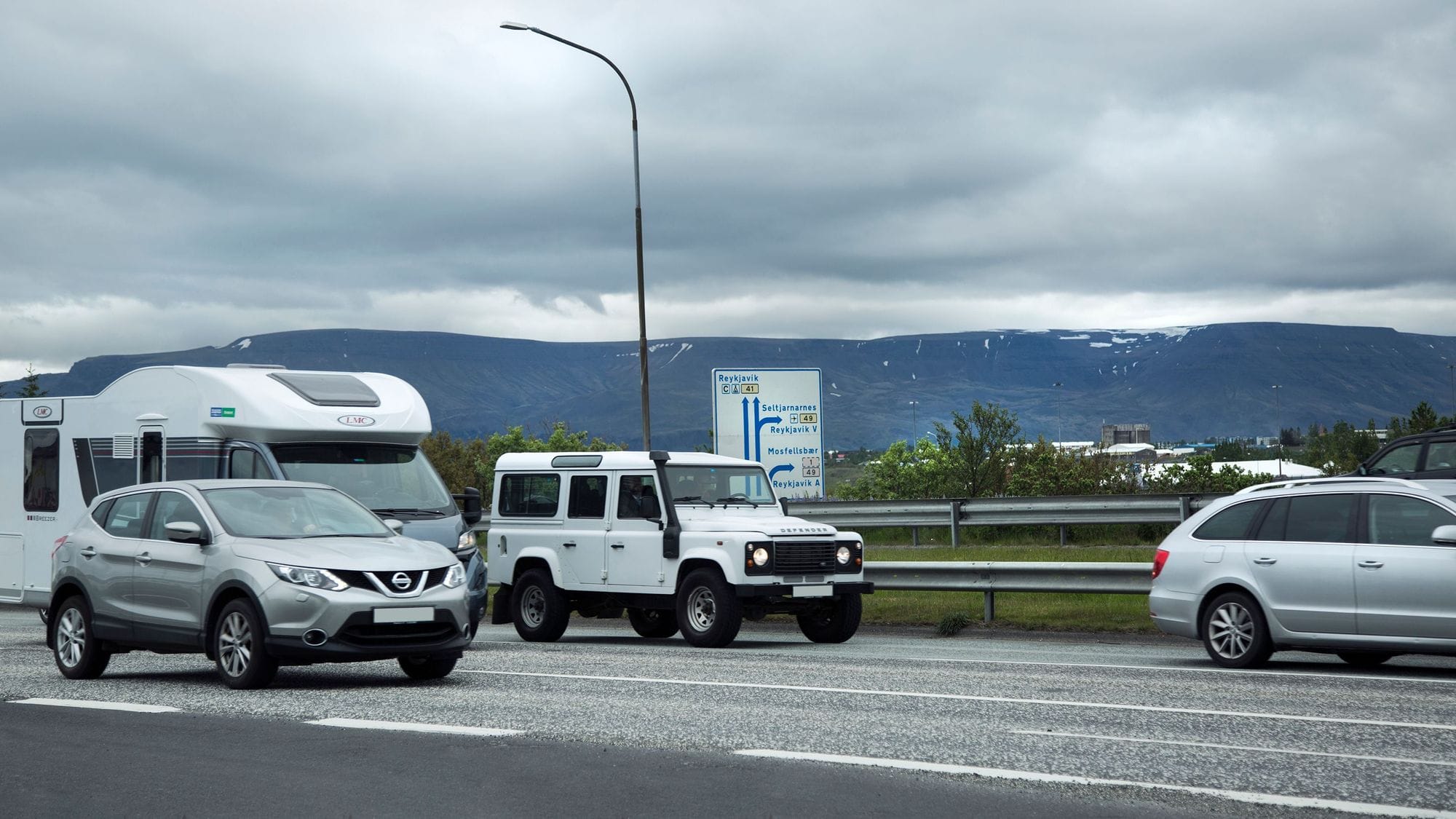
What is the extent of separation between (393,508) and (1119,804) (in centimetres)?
1053

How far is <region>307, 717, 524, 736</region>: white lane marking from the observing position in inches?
364

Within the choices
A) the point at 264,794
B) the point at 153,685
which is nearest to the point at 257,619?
the point at 153,685

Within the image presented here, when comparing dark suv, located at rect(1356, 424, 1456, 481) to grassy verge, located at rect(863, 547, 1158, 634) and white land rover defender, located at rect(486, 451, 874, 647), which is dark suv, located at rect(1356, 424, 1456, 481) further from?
white land rover defender, located at rect(486, 451, 874, 647)

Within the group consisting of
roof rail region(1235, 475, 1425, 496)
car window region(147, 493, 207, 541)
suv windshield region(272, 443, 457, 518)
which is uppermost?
suv windshield region(272, 443, 457, 518)

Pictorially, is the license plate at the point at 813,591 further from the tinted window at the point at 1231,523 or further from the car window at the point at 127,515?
the car window at the point at 127,515

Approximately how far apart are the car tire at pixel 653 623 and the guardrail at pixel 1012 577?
265cm

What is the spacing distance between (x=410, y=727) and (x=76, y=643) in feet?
15.8

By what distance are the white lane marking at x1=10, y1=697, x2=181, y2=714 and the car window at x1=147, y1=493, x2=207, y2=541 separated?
5.04 ft

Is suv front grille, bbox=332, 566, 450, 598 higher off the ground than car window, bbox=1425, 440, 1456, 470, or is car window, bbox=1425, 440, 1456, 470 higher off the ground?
car window, bbox=1425, 440, 1456, 470

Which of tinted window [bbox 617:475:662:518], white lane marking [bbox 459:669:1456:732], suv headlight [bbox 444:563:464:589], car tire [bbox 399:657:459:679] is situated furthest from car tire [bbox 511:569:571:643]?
suv headlight [bbox 444:563:464:589]

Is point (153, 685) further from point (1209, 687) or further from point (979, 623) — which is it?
point (979, 623)

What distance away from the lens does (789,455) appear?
24859 millimetres

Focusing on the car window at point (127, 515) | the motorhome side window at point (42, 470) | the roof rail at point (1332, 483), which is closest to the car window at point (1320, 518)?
the roof rail at point (1332, 483)

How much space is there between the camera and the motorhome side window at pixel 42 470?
17.2m
